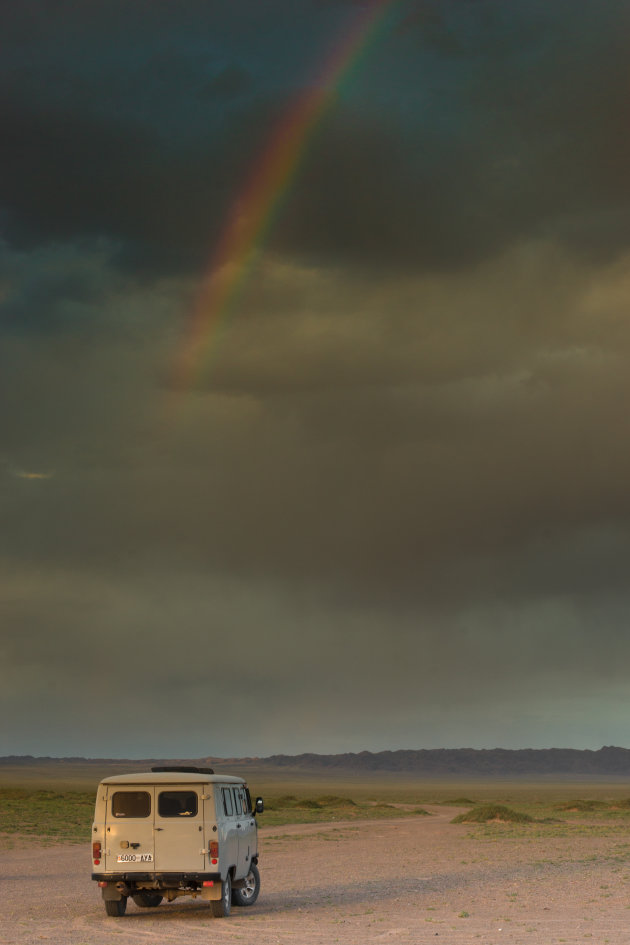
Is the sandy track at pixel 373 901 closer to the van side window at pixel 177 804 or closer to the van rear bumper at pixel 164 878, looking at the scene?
the van rear bumper at pixel 164 878

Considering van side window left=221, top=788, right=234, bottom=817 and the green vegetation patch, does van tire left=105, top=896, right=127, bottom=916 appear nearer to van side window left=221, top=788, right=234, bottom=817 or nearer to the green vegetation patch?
van side window left=221, top=788, right=234, bottom=817

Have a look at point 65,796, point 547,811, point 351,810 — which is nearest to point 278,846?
point 351,810

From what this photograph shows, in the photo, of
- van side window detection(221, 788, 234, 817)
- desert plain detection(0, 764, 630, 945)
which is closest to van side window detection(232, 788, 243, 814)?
van side window detection(221, 788, 234, 817)

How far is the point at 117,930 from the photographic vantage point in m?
21.9

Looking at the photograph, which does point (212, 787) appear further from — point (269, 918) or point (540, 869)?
point (540, 869)

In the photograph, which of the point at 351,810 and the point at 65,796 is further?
the point at 65,796

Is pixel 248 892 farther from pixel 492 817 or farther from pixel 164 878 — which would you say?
pixel 492 817

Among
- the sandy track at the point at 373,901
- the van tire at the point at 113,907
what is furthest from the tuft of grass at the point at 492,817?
the van tire at the point at 113,907

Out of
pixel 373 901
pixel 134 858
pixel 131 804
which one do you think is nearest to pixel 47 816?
pixel 373 901

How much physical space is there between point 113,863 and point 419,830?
4651 centimetres

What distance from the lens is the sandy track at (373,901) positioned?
2117cm

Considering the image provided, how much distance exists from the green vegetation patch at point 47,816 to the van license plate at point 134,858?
38512 millimetres

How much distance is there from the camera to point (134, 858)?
74.2 ft

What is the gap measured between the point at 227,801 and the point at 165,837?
1.87 m
